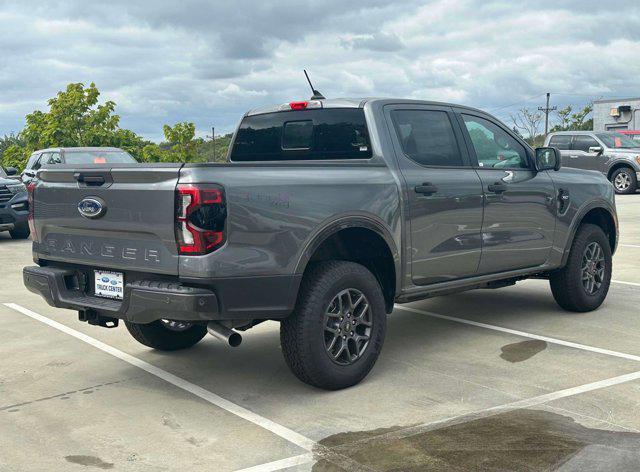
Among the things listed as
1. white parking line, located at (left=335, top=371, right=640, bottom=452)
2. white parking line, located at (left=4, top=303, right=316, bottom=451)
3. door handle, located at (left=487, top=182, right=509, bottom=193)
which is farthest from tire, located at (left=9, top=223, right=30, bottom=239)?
white parking line, located at (left=335, top=371, right=640, bottom=452)

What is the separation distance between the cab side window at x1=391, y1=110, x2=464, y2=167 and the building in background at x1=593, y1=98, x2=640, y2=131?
47.8 meters

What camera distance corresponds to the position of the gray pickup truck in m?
4.70

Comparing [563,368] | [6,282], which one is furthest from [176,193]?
[6,282]

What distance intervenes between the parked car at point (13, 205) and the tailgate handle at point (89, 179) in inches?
411

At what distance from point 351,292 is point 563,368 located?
1.61m

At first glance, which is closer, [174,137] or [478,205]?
[478,205]

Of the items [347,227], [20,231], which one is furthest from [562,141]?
[347,227]

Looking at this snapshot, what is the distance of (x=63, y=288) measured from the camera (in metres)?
5.32

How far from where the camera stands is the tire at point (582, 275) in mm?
7441

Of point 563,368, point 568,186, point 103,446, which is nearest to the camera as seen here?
point 103,446

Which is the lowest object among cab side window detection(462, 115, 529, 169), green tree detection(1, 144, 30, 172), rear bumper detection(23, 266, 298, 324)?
rear bumper detection(23, 266, 298, 324)

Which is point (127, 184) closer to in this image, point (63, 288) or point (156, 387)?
point (63, 288)

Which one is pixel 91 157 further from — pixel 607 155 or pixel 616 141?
pixel 616 141

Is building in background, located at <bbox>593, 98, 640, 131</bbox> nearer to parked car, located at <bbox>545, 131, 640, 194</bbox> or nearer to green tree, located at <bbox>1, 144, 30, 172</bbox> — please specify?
parked car, located at <bbox>545, 131, 640, 194</bbox>
